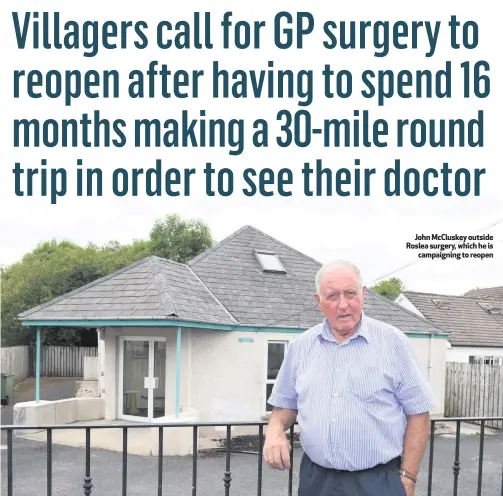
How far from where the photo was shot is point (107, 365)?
13664 mm

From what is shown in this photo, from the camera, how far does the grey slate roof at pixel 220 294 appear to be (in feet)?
41.7

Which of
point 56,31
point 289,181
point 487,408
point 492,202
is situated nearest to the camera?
point 56,31

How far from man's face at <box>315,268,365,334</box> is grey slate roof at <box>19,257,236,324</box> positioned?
9299mm

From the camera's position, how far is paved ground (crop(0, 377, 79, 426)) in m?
18.8

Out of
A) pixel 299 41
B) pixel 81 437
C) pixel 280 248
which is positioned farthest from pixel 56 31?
pixel 280 248

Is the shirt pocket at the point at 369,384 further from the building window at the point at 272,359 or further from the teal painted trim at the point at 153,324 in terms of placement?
the building window at the point at 272,359

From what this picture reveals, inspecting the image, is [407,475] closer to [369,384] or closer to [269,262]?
[369,384]

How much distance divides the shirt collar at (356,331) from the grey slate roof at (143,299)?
923cm

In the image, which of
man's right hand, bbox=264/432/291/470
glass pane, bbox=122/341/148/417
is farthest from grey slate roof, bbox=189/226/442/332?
man's right hand, bbox=264/432/291/470

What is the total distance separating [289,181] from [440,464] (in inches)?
261

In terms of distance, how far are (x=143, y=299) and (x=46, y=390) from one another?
10770 millimetres

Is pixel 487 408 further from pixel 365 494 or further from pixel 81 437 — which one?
pixel 365 494

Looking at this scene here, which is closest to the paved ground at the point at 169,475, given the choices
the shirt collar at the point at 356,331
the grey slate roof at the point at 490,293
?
the shirt collar at the point at 356,331

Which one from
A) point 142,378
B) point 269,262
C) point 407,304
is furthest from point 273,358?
point 407,304
